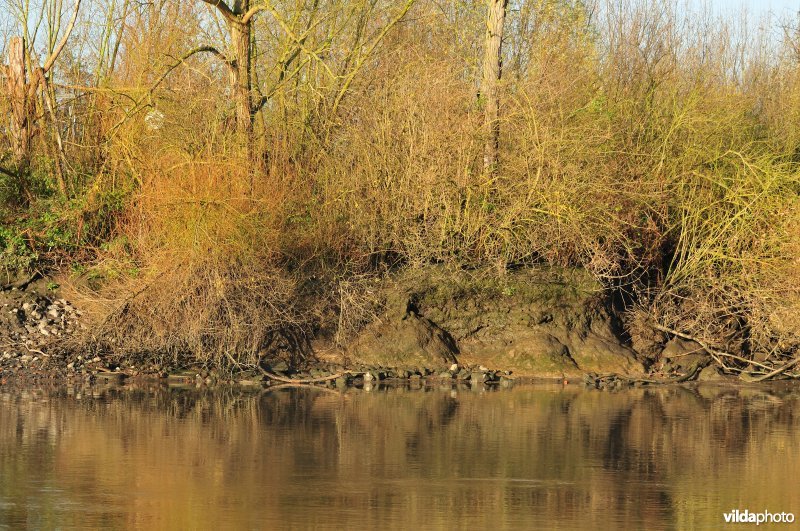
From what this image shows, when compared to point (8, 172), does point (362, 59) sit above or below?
above

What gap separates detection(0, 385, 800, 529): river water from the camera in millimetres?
9000

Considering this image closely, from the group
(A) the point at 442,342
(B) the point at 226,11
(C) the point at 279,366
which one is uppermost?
(B) the point at 226,11

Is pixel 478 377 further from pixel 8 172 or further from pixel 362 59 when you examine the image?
pixel 8 172

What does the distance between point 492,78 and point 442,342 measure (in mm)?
4468

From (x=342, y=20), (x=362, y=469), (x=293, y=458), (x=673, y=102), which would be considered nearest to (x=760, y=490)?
(x=362, y=469)

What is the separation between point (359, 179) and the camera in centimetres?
1950

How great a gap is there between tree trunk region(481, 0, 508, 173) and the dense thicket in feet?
0.54

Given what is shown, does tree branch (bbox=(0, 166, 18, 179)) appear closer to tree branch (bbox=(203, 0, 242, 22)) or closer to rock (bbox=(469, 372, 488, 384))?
tree branch (bbox=(203, 0, 242, 22))

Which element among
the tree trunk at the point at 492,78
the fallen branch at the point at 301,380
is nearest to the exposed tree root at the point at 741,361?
the tree trunk at the point at 492,78

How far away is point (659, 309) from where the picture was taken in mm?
19797

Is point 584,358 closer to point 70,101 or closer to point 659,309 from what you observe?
point 659,309

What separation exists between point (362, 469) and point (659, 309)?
33.3 ft

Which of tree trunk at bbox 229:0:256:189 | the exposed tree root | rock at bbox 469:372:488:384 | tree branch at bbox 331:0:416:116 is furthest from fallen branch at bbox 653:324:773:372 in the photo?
tree trunk at bbox 229:0:256:189

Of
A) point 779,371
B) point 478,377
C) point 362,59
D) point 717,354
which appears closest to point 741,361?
point 717,354
